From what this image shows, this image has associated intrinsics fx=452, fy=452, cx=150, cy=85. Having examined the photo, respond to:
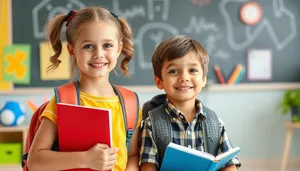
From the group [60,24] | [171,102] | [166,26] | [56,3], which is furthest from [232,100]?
[60,24]

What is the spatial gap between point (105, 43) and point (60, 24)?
168 millimetres

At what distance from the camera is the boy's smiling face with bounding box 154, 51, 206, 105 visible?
150 centimetres

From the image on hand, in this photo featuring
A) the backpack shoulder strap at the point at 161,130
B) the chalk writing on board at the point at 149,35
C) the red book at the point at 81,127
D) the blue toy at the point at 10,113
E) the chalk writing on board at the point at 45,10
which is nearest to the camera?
the red book at the point at 81,127

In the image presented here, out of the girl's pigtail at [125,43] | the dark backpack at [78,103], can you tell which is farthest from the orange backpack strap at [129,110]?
the girl's pigtail at [125,43]

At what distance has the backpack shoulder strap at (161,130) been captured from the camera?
4.85ft

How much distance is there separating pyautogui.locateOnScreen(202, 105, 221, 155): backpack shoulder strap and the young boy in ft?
0.05

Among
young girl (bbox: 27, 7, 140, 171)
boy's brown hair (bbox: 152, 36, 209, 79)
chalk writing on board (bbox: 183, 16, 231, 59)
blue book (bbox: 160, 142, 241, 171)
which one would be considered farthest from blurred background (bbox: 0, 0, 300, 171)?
blue book (bbox: 160, 142, 241, 171)

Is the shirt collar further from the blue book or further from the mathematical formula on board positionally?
the mathematical formula on board

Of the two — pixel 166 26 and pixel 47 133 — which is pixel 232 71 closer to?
pixel 166 26

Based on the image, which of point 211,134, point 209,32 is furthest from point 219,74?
point 211,134

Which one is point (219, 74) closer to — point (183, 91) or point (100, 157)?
point (183, 91)

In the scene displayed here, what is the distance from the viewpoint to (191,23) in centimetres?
434

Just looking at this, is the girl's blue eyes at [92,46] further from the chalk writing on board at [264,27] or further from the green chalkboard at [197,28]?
the chalk writing on board at [264,27]

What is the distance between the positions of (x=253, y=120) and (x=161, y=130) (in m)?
3.18
